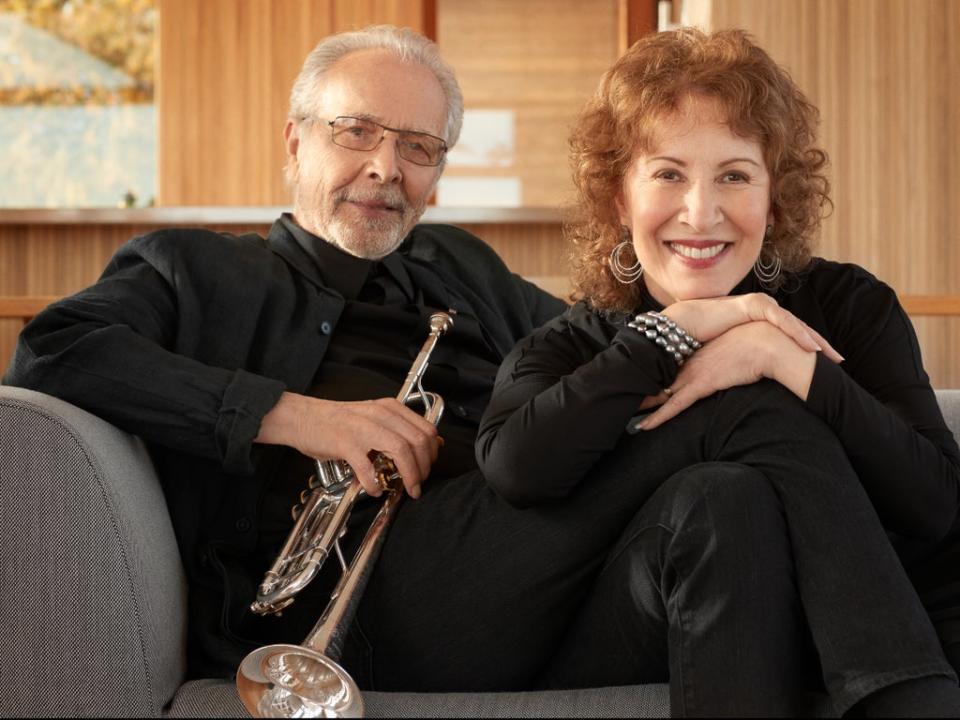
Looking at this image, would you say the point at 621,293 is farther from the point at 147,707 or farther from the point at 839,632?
the point at 147,707

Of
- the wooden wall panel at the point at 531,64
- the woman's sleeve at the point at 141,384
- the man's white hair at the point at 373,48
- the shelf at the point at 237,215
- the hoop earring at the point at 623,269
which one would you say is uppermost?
the wooden wall panel at the point at 531,64

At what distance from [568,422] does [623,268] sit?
0.38 m

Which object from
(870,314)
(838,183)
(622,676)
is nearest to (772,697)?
(622,676)

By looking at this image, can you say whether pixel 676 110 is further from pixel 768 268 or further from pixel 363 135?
pixel 363 135

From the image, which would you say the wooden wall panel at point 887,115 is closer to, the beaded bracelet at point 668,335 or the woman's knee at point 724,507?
the beaded bracelet at point 668,335

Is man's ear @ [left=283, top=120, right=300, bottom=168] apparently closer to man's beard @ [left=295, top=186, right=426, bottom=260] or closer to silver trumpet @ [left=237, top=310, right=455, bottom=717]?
man's beard @ [left=295, top=186, right=426, bottom=260]

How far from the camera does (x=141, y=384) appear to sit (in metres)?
1.50

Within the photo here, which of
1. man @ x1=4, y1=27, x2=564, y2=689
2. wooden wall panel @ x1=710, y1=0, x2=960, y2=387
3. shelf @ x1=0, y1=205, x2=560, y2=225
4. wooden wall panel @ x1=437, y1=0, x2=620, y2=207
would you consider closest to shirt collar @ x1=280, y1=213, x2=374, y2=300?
man @ x1=4, y1=27, x2=564, y2=689

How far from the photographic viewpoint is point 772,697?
1094mm

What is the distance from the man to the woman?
0.21m

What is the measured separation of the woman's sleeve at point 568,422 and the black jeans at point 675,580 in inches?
1.7

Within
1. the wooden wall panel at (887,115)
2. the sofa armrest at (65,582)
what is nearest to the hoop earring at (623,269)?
the sofa armrest at (65,582)

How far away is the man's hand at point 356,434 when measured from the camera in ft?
4.95

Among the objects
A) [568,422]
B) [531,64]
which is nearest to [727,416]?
[568,422]
